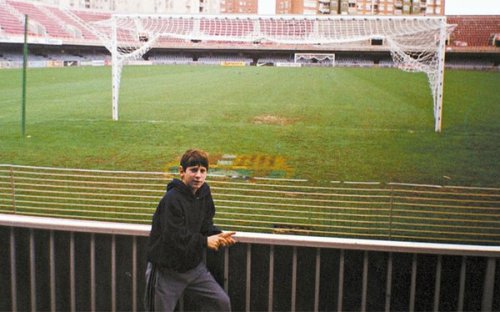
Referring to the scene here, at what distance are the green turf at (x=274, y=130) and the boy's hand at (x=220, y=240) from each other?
5353 millimetres

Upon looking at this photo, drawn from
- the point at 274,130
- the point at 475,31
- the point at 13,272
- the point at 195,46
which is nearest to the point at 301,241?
the point at 13,272

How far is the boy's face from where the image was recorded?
333cm

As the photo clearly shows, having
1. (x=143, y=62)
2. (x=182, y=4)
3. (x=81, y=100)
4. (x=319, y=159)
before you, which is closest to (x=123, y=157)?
(x=319, y=159)

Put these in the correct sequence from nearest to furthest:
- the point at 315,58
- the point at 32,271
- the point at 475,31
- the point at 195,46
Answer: the point at 32,271, the point at 475,31, the point at 315,58, the point at 195,46

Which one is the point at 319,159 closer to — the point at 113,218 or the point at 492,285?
the point at 113,218

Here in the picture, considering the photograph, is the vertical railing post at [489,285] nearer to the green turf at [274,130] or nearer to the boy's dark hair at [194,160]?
the boy's dark hair at [194,160]

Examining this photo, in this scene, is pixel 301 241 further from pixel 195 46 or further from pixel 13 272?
pixel 195 46

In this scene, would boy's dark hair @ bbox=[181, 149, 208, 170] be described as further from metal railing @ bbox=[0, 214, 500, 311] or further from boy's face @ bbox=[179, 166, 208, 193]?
metal railing @ bbox=[0, 214, 500, 311]

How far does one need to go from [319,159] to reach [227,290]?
8066 millimetres

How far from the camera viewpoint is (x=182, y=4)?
280 feet

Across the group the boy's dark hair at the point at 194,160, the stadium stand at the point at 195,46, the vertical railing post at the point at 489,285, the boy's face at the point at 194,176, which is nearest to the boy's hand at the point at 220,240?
the boy's face at the point at 194,176

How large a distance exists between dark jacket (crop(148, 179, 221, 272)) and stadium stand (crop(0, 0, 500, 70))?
4049 centimetres

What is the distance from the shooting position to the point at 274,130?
15.2 meters

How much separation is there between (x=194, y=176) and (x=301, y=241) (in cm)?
76
